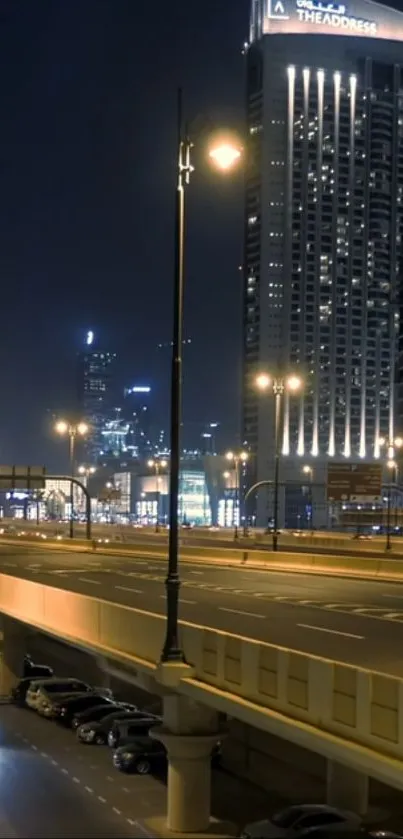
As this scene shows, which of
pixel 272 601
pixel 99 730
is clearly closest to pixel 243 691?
pixel 272 601

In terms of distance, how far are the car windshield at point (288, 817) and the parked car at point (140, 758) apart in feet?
31.0

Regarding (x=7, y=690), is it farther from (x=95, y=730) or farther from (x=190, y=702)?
(x=190, y=702)

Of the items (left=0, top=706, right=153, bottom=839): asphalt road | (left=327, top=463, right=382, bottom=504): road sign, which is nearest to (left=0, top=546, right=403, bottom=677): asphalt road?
(left=0, top=706, right=153, bottom=839): asphalt road

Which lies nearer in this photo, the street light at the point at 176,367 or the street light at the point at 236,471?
the street light at the point at 176,367

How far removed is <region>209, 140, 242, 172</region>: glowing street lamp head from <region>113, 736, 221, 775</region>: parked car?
865 inches

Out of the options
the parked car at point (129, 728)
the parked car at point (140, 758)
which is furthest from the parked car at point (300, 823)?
the parked car at point (129, 728)

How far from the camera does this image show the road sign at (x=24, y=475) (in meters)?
74.4

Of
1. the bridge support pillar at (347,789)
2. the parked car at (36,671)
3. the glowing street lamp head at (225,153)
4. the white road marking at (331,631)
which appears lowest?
the parked car at (36,671)

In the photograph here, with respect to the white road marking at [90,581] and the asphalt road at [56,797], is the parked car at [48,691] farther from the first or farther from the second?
the white road marking at [90,581]

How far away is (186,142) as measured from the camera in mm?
18469

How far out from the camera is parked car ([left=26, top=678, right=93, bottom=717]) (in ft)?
142

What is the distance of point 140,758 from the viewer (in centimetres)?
3400

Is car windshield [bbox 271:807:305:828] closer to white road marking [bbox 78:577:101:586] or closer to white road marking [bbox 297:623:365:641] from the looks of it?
white road marking [bbox 297:623:365:641]

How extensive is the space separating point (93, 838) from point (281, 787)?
10103mm
